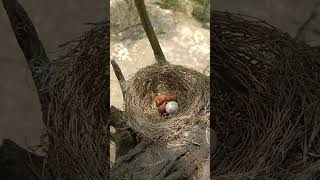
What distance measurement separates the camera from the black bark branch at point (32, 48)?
1.54m


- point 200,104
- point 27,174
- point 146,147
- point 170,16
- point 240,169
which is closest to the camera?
point 27,174

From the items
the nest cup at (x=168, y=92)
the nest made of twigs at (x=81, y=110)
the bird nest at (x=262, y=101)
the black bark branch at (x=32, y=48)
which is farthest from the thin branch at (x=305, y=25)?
the black bark branch at (x=32, y=48)

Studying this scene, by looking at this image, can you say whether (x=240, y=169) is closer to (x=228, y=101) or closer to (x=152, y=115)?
(x=228, y=101)

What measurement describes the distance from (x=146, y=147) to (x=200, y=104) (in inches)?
9.0

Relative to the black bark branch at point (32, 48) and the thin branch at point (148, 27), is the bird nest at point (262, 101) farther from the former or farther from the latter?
the black bark branch at point (32, 48)

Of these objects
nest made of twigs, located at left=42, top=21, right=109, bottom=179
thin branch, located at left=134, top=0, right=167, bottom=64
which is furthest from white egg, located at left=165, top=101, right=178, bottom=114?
nest made of twigs, located at left=42, top=21, right=109, bottom=179

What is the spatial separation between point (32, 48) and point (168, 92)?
0.51 metres

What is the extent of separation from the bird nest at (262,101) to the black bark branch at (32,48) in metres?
0.41

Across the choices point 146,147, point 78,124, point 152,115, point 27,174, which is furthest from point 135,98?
point 27,174

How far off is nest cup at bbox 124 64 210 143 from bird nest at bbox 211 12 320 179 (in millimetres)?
84

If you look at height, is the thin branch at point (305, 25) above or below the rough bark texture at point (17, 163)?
above

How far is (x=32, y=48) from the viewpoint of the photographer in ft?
5.19

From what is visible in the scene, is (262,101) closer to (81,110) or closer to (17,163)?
(81,110)

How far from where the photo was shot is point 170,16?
2.40 meters
